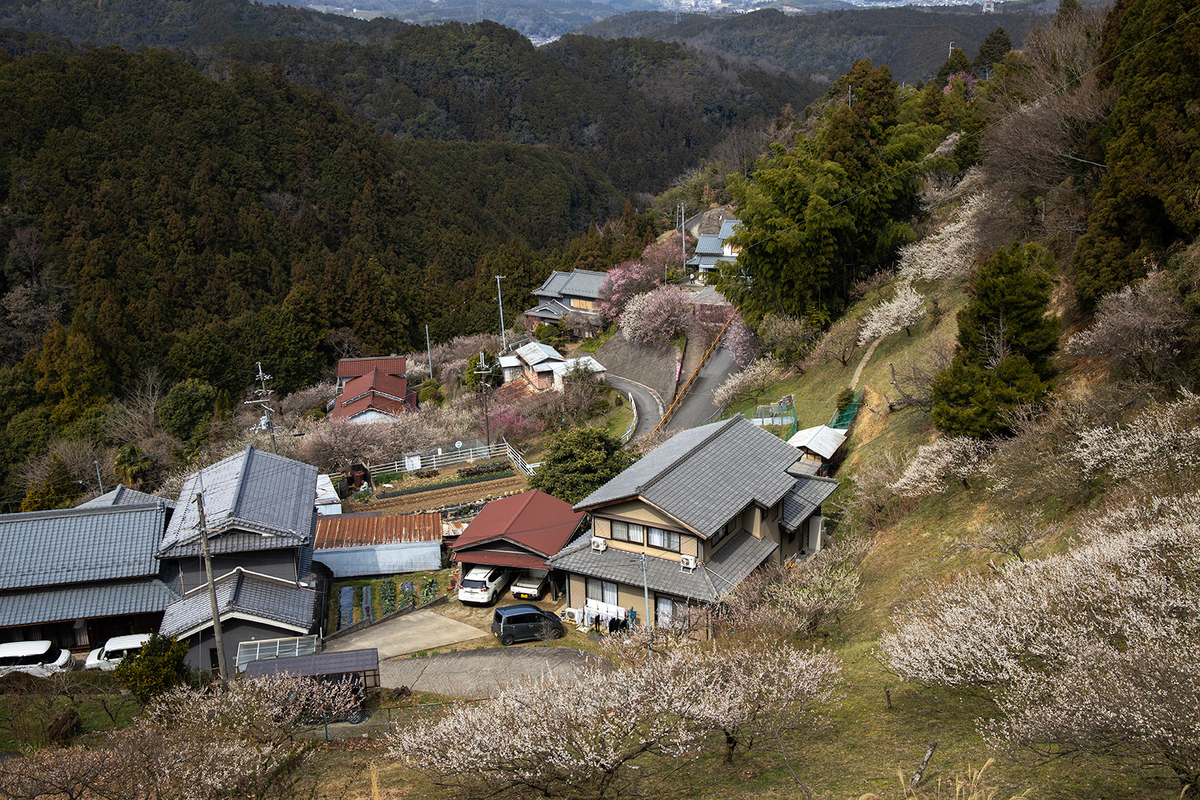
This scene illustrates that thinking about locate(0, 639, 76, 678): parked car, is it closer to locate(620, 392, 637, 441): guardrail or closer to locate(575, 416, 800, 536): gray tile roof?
locate(575, 416, 800, 536): gray tile roof

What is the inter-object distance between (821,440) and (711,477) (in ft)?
20.8

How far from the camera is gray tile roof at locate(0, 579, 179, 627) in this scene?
1909 cm

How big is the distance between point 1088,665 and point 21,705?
17184 millimetres

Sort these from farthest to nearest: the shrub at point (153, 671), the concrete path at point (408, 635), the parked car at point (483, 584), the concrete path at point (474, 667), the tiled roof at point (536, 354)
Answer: the tiled roof at point (536, 354), the parked car at point (483, 584), the concrete path at point (408, 635), the concrete path at point (474, 667), the shrub at point (153, 671)

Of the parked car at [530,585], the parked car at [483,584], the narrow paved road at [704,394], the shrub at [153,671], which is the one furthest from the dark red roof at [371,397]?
the shrub at [153,671]

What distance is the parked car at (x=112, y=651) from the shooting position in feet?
60.6

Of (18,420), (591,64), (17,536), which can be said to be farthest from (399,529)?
(591,64)

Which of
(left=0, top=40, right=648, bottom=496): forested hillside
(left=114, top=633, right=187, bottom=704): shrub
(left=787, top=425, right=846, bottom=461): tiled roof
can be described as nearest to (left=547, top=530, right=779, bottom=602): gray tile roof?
(left=787, top=425, right=846, bottom=461): tiled roof

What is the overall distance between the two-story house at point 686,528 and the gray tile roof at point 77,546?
10.9 metres

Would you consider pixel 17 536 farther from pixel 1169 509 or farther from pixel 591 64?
pixel 591 64

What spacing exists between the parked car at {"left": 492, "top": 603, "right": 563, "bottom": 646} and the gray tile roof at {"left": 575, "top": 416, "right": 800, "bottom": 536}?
283 cm

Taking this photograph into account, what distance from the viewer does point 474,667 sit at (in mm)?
17000

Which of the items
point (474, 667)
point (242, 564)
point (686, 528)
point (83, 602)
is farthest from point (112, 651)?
point (686, 528)

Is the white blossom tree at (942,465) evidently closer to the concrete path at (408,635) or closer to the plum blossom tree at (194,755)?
the concrete path at (408,635)
